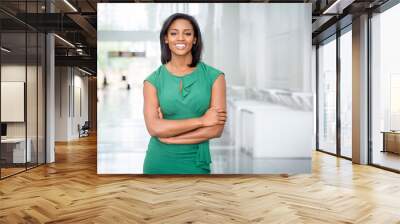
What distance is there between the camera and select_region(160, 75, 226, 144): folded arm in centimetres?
636

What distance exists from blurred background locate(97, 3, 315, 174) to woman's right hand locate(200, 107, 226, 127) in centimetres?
20

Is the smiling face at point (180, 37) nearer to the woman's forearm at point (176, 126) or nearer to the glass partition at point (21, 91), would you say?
the woman's forearm at point (176, 126)

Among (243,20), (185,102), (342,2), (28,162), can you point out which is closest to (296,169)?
(185,102)

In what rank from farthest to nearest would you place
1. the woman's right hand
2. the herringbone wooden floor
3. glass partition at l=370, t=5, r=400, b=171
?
1. glass partition at l=370, t=5, r=400, b=171
2. the woman's right hand
3. the herringbone wooden floor

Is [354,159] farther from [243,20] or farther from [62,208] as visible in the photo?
[62,208]

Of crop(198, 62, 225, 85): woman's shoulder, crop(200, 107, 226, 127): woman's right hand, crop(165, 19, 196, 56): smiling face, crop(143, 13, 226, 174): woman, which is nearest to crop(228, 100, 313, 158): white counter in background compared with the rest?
crop(200, 107, 226, 127): woman's right hand

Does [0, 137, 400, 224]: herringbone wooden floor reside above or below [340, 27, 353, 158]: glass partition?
below

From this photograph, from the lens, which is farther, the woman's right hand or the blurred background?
the blurred background

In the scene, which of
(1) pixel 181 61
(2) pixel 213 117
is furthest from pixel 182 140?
(1) pixel 181 61

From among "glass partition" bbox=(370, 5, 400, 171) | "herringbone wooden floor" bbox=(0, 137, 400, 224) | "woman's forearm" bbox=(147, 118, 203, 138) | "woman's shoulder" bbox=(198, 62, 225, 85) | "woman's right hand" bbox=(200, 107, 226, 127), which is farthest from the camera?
"glass partition" bbox=(370, 5, 400, 171)

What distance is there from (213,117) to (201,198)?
1.63 meters

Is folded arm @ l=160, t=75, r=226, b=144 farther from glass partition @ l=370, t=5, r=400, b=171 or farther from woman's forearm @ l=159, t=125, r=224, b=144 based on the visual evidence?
glass partition @ l=370, t=5, r=400, b=171

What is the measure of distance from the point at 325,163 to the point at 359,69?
210 cm

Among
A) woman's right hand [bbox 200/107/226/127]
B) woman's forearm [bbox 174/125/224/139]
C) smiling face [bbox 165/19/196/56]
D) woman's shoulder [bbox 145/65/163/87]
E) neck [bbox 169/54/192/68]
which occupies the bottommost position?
woman's forearm [bbox 174/125/224/139]
